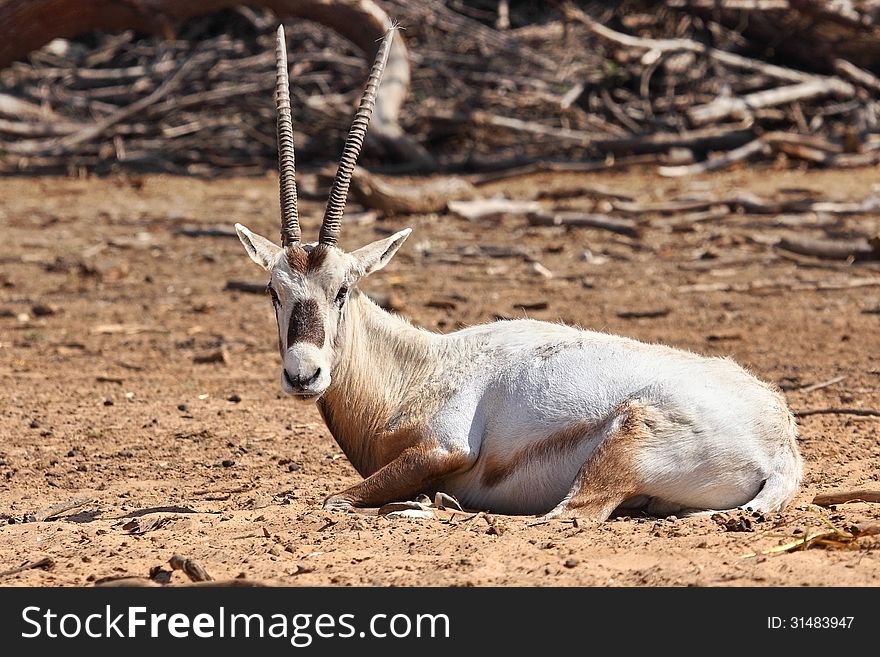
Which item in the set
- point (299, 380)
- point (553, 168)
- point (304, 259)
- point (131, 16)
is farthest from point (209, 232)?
point (299, 380)

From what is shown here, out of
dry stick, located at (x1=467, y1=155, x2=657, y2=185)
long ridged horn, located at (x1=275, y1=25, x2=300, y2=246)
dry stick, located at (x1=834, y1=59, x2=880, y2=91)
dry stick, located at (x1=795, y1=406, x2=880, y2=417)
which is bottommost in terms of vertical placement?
dry stick, located at (x1=467, y1=155, x2=657, y2=185)

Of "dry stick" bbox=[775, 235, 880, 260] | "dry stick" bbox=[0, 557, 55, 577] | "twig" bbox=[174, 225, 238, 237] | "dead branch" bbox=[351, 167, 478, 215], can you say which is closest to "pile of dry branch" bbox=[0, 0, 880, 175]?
"dead branch" bbox=[351, 167, 478, 215]

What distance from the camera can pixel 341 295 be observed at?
6.20 m

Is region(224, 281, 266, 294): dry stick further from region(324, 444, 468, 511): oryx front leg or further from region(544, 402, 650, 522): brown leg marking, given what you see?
region(544, 402, 650, 522): brown leg marking

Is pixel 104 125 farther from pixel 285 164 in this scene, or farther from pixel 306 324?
pixel 306 324

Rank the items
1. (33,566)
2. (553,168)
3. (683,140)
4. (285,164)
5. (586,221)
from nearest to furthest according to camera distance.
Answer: (33,566) → (285,164) → (586,221) → (553,168) → (683,140)

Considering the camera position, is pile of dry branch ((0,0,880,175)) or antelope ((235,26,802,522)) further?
pile of dry branch ((0,0,880,175))

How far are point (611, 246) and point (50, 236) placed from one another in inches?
247

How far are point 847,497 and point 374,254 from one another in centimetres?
250

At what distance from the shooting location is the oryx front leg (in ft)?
19.9

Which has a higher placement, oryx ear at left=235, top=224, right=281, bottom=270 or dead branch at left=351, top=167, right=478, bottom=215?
oryx ear at left=235, top=224, right=281, bottom=270

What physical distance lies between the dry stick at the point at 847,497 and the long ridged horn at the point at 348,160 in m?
2.59

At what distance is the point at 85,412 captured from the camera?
862cm

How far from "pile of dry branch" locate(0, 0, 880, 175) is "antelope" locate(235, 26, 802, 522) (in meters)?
10.9
